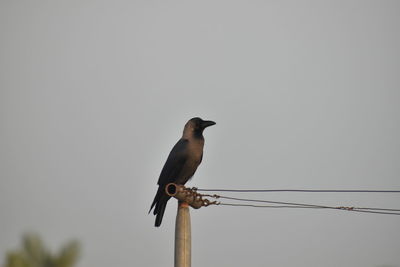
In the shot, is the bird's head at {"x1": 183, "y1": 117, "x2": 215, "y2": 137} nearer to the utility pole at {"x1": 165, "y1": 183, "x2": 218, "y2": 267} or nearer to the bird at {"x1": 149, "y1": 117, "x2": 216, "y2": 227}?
the bird at {"x1": 149, "y1": 117, "x2": 216, "y2": 227}

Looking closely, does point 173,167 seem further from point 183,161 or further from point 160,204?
point 160,204

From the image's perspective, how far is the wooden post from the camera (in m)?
6.63

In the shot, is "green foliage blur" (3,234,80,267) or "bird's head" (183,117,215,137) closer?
"green foliage blur" (3,234,80,267)

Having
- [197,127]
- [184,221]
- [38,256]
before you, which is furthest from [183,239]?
[197,127]

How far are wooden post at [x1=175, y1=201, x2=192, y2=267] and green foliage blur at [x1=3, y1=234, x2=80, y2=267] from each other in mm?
1698

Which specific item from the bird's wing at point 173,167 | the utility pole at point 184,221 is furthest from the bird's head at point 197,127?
the utility pole at point 184,221

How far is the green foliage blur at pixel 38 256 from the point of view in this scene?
7.45 meters

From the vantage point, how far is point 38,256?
8.12 metres

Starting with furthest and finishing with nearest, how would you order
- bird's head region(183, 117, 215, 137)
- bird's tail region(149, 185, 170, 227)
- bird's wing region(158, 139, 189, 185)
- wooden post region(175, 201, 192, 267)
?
1. bird's head region(183, 117, 215, 137)
2. bird's wing region(158, 139, 189, 185)
3. bird's tail region(149, 185, 170, 227)
4. wooden post region(175, 201, 192, 267)

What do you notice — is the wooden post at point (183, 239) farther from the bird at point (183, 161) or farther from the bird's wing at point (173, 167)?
the bird's wing at point (173, 167)

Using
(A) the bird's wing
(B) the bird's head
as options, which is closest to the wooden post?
(A) the bird's wing

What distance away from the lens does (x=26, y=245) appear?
8.40 metres

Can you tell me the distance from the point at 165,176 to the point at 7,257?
3899 mm

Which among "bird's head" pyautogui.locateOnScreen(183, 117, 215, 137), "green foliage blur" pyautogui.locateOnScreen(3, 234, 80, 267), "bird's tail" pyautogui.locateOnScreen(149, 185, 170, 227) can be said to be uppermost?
"bird's head" pyautogui.locateOnScreen(183, 117, 215, 137)
